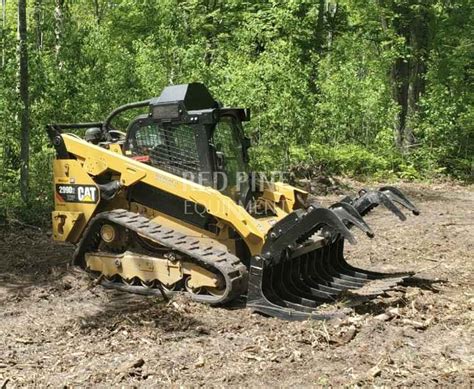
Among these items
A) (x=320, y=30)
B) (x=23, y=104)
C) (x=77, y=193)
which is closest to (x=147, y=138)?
(x=77, y=193)

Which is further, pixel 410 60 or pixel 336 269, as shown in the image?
pixel 410 60

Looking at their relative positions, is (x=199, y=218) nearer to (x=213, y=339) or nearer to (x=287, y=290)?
(x=287, y=290)

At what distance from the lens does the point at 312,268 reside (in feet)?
22.0

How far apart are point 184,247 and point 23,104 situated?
585 cm

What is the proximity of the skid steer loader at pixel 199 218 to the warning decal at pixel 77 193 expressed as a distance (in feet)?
0.04

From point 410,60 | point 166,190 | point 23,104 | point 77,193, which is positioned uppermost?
point 410,60

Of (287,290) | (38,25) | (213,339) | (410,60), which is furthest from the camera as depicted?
(410,60)

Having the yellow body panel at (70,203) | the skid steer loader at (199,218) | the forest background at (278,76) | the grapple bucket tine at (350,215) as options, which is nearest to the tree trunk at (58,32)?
the forest background at (278,76)

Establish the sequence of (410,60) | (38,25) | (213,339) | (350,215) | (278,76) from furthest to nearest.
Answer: (410,60) → (278,76) → (38,25) → (350,215) → (213,339)

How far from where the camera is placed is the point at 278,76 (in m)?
14.5

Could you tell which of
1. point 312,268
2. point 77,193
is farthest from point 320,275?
point 77,193

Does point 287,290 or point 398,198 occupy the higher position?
point 398,198

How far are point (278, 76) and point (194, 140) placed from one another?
327 inches

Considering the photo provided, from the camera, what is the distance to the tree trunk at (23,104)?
35.0 feet
